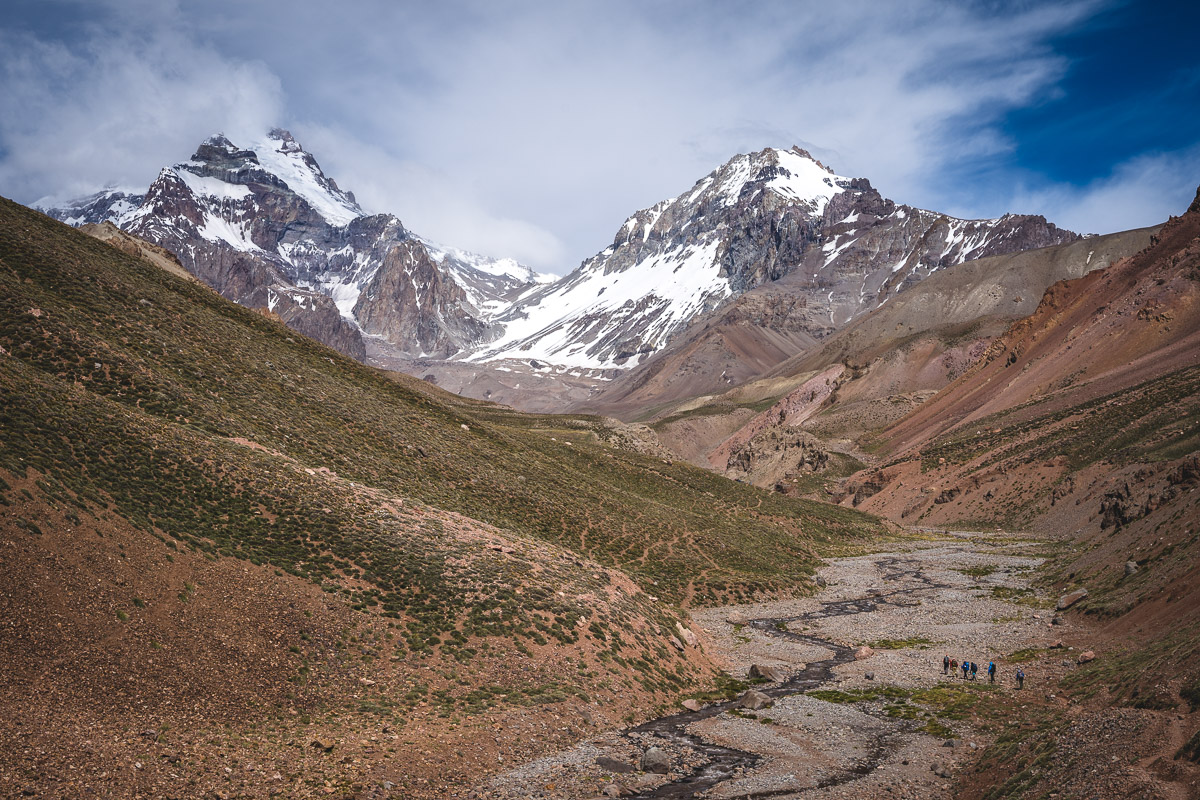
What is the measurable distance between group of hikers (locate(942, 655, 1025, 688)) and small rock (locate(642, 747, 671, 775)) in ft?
51.5

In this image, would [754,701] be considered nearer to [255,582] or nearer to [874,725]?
[874,725]

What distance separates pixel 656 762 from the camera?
22.8 meters

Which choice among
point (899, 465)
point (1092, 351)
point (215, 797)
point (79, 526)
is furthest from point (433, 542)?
point (1092, 351)

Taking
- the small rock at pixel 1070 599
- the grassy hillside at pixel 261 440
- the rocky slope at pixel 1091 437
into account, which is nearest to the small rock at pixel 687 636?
the grassy hillside at pixel 261 440

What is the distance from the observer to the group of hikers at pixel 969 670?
97.1ft

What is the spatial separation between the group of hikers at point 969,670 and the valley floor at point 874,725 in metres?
0.34

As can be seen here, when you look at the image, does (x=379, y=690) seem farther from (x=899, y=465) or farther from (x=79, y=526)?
(x=899, y=465)

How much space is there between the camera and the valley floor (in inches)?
814

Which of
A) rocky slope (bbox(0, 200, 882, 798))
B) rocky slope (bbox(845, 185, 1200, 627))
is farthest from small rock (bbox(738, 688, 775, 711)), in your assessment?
rocky slope (bbox(845, 185, 1200, 627))

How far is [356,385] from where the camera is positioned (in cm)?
6334

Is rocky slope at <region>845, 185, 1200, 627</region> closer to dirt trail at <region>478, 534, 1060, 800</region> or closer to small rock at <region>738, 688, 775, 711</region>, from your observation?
dirt trail at <region>478, 534, 1060, 800</region>

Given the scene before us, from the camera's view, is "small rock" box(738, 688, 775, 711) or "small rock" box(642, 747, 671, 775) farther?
"small rock" box(738, 688, 775, 711)

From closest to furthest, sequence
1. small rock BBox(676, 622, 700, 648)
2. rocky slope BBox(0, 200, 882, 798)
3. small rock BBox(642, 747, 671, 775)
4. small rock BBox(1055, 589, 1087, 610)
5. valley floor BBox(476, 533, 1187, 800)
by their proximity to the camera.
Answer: rocky slope BBox(0, 200, 882, 798) < valley floor BBox(476, 533, 1187, 800) < small rock BBox(642, 747, 671, 775) < small rock BBox(676, 622, 700, 648) < small rock BBox(1055, 589, 1087, 610)

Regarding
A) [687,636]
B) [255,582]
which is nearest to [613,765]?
[255,582]
